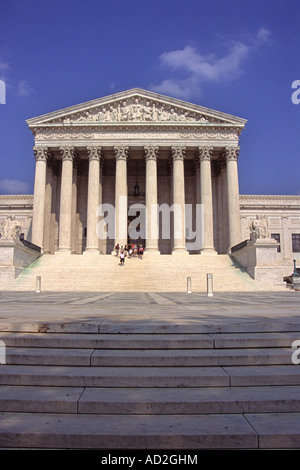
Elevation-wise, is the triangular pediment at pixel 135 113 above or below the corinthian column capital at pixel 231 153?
above

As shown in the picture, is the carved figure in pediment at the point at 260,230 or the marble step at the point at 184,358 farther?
the carved figure in pediment at the point at 260,230

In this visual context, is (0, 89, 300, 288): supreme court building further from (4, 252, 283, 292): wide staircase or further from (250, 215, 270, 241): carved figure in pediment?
(250, 215, 270, 241): carved figure in pediment

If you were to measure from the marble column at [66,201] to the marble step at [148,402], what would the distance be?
32.1 m

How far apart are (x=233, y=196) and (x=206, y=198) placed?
2.78 metres

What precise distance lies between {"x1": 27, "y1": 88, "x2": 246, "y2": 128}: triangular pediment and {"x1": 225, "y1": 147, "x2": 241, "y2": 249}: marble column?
3.29 m

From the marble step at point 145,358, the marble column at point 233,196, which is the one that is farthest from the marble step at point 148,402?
the marble column at point 233,196

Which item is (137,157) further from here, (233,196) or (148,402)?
(148,402)

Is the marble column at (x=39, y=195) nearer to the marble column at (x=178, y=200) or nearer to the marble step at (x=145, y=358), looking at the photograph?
the marble column at (x=178, y=200)

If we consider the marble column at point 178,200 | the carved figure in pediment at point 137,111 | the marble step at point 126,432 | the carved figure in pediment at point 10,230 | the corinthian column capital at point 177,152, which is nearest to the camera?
the marble step at point 126,432

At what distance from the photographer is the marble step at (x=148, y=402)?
4.20m

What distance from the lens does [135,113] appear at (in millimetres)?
38719

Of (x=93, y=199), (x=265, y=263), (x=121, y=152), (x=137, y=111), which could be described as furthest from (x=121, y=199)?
(x=265, y=263)

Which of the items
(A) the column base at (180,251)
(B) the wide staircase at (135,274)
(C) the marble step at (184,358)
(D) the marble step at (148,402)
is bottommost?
(D) the marble step at (148,402)

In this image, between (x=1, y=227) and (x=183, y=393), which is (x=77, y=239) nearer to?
(x=1, y=227)
